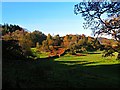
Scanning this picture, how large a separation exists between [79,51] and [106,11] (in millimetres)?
35003

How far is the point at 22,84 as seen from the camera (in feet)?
38.7

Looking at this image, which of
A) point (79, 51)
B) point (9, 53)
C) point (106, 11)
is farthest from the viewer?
point (79, 51)

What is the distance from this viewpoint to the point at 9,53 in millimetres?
23000

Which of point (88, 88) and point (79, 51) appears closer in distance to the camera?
Result: point (88, 88)

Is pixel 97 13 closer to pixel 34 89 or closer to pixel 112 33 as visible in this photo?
pixel 112 33

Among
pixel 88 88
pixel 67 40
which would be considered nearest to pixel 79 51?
pixel 67 40

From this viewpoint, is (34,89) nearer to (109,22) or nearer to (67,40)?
(109,22)

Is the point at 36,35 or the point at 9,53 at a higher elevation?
the point at 36,35

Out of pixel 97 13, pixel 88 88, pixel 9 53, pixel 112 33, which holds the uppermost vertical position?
pixel 97 13

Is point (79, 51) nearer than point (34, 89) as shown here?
No

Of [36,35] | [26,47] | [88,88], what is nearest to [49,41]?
[36,35]

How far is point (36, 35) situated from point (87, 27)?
36308 mm

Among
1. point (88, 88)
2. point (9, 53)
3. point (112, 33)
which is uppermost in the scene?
point (112, 33)

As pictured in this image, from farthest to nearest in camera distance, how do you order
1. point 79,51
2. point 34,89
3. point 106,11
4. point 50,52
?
point 79,51
point 50,52
point 106,11
point 34,89
